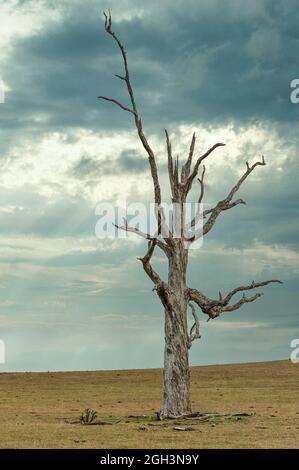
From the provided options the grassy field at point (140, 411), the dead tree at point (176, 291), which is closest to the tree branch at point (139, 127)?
the dead tree at point (176, 291)

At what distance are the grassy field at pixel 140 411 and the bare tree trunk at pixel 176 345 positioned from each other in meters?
1.33

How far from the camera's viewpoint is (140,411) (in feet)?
131

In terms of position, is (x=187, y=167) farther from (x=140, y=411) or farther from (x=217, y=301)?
(x=140, y=411)

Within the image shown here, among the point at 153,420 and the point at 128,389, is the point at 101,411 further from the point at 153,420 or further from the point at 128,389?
the point at 128,389

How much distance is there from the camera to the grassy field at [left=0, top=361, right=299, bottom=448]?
1006 inches

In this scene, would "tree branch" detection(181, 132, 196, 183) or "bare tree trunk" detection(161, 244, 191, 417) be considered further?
"tree branch" detection(181, 132, 196, 183)

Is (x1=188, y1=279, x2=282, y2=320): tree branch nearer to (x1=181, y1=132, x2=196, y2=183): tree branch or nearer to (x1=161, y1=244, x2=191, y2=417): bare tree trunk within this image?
(x1=161, y1=244, x2=191, y2=417): bare tree trunk

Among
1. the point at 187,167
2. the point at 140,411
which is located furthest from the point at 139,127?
the point at 140,411

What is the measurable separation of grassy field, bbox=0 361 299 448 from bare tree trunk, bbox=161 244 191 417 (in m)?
1.33

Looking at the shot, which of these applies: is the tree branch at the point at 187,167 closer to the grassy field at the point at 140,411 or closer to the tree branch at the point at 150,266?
the tree branch at the point at 150,266

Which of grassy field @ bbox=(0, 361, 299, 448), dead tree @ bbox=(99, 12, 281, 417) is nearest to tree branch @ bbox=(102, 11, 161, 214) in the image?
dead tree @ bbox=(99, 12, 281, 417)

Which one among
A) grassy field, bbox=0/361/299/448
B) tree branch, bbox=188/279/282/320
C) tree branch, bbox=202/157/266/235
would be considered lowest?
grassy field, bbox=0/361/299/448

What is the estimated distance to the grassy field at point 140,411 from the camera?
25.6 meters
